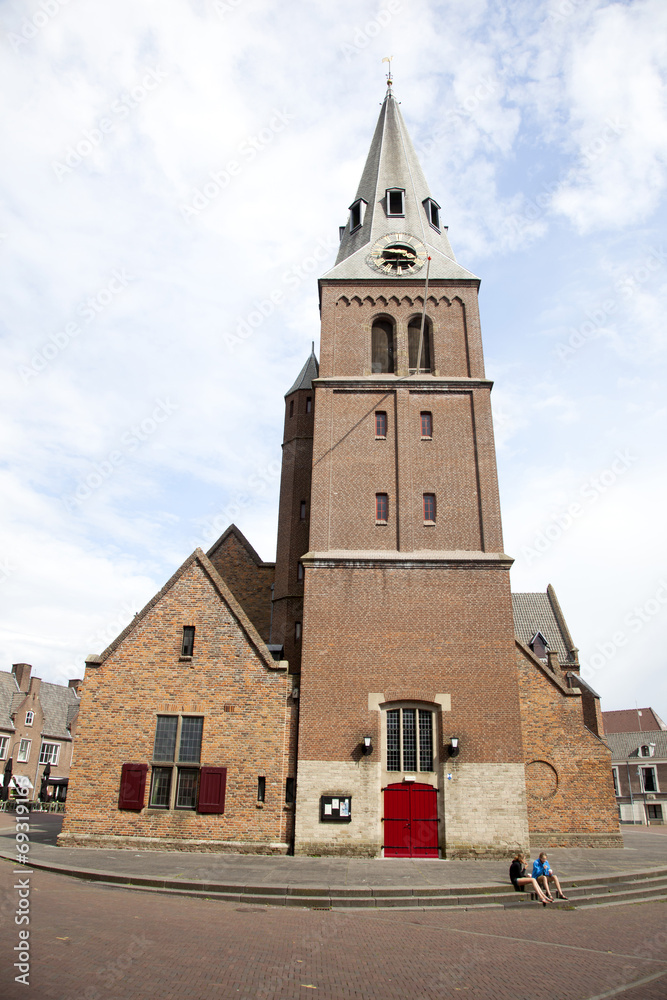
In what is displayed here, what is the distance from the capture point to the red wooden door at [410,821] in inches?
814

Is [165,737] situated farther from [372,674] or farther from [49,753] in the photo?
[49,753]

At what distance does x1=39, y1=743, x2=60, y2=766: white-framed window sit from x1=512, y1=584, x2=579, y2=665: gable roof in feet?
139

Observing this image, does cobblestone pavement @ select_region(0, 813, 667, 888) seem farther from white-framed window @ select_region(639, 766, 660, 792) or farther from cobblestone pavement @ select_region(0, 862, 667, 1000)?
white-framed window @ select_region(639, 766, 660, 792)

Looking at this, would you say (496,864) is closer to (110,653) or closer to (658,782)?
(110,653)

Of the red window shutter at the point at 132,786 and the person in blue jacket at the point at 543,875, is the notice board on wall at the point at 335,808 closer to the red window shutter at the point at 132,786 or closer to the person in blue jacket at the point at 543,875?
the red window shutter at the point at 132,786

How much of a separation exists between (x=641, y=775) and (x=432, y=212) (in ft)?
192

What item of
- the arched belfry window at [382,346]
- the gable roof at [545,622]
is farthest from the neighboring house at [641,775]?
the arched belfry window at [382,346]

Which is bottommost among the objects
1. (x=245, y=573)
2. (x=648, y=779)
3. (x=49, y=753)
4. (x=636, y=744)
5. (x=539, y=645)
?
(x=648, y=779)

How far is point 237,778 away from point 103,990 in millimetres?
14298

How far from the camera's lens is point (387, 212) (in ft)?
104

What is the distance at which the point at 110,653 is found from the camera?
2297 cm

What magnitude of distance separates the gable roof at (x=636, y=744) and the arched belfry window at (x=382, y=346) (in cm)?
5607

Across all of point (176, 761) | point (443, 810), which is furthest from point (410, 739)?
point (176, 761)

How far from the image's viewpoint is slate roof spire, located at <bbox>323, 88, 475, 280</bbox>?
2916cm
